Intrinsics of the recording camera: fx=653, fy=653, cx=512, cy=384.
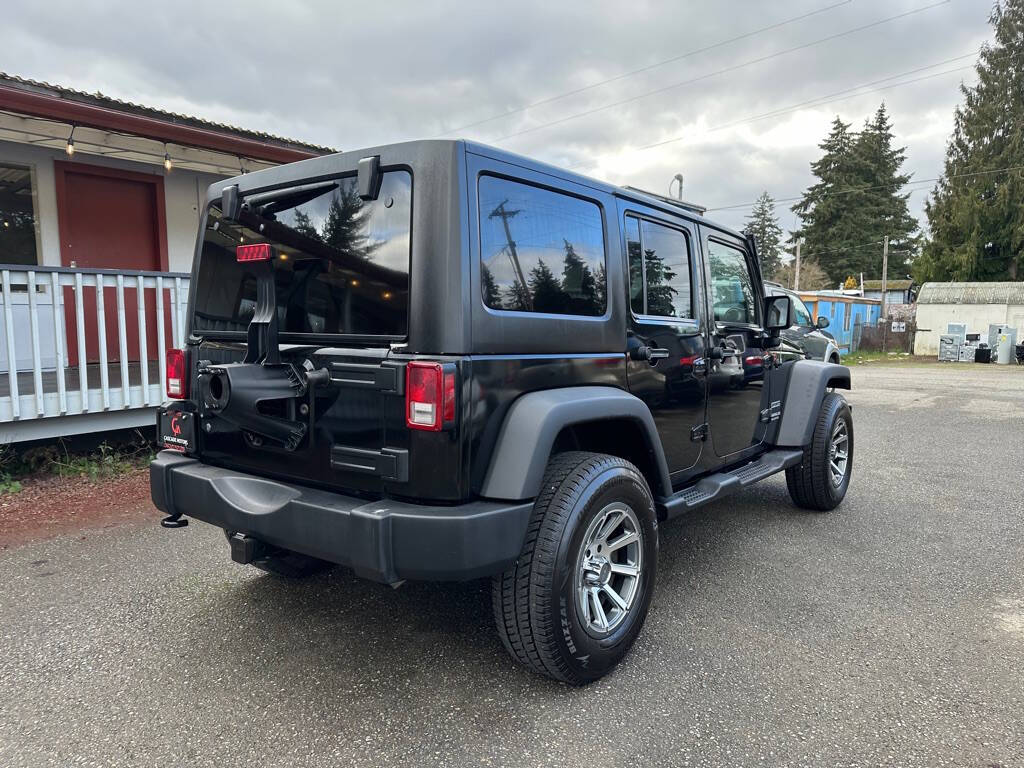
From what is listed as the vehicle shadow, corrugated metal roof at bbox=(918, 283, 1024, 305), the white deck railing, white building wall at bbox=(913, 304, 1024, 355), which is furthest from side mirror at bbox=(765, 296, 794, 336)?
corrugated metal roof at bbox=(918, 283, 1024, 305)

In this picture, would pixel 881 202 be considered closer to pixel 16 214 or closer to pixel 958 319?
pixel 958 319

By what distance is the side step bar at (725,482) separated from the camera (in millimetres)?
3182

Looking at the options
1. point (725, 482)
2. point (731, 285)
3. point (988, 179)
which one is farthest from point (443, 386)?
point (988, 179)

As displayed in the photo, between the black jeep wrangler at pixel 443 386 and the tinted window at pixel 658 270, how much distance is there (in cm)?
2

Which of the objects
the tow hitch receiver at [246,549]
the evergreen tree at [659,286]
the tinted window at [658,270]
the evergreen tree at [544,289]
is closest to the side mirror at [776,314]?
the tinted window at [658,270]

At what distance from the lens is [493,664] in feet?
→ 9.03

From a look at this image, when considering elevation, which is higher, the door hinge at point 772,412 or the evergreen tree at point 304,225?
the evergreen tree at point 304,225

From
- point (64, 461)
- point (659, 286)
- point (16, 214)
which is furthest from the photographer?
point (16, 214)

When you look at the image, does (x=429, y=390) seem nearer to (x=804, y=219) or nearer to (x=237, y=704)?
(x=237, y=704)

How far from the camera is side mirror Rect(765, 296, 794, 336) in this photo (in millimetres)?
4367

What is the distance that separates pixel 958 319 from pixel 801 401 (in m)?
24.5

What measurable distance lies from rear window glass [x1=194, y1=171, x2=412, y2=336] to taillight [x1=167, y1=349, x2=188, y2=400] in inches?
15.3

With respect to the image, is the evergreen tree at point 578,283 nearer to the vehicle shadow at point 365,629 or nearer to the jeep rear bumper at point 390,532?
the jeep rear bumper at point 390,532

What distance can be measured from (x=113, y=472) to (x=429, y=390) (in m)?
4.56
